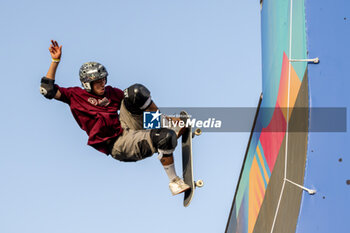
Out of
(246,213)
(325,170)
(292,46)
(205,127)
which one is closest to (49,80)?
(205,127)

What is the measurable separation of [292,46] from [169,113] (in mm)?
2624

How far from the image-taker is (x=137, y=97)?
1112 cm

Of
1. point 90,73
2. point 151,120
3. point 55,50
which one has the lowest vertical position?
point 151,120

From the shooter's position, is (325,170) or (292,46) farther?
(292,46)

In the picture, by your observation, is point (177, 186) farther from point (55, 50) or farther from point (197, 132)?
point (55, 50)

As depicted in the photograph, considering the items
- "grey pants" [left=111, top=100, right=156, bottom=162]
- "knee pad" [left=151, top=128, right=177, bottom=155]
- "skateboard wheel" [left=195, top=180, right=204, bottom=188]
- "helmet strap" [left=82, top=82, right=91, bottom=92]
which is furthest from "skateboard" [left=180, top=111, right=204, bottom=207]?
"helmet strap" [left=82, top=82, right=91, bottom=92]

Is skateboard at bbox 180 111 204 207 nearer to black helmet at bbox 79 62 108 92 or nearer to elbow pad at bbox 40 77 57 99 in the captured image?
black helmet at bbox 79 62 108 92

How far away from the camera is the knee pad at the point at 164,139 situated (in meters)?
10.9

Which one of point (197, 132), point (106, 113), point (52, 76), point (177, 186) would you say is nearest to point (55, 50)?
point (52, 76)

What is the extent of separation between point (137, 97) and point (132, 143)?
0.83 metres

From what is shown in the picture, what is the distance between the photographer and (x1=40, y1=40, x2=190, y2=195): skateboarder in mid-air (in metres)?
11.1

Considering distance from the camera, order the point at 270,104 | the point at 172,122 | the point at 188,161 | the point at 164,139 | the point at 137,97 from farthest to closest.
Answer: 1. the point at 270,104
2. the point at 188,161
3. the point at 172,122
4. the point at 137,97
5. the point at 164,139

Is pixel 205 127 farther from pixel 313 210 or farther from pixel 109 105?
pixel 313 210

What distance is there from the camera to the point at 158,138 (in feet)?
36.0
